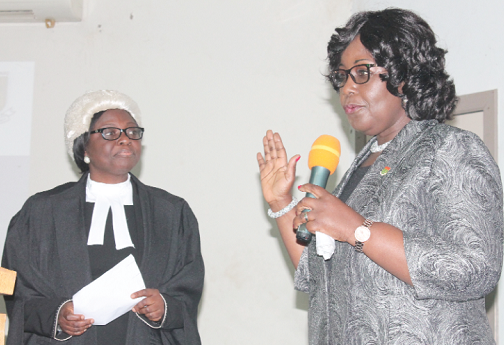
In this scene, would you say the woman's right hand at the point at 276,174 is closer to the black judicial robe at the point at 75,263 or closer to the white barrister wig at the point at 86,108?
the black judicial robe at the point at 75,263

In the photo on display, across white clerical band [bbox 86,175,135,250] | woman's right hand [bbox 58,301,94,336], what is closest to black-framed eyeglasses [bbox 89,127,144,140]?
white clerical band [bbox 86,175,135,250]

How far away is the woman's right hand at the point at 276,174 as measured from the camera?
1.90 m

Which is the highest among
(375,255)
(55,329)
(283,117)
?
(283,117)

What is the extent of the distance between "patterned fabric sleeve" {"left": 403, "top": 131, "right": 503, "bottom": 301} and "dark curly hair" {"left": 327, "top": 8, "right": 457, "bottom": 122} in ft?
0.86

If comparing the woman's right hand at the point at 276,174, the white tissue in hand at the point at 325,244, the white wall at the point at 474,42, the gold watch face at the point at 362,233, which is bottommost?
the white tissue in hand at the point at 325,244

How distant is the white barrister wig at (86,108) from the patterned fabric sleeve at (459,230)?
1918 mm

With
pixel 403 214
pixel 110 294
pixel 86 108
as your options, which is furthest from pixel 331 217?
pixel 86 108

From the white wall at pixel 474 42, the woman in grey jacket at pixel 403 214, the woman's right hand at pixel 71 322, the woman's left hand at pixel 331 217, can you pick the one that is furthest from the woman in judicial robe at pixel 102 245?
the white wall at pixel 474 42

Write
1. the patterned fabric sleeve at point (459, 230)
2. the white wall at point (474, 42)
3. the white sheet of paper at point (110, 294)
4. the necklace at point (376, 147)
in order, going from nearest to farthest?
the patterned fabric sleeve at point (459, 230), the necklace at point (376, 147), the white sheet of paper at point (110, 294), the white wall at point (474, 42)

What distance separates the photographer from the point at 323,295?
5.55 feet

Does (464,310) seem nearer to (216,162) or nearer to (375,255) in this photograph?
(375,255)

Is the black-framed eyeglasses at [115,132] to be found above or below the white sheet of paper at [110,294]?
above

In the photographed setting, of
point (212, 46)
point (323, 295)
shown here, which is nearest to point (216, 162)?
→ point (212, 46)

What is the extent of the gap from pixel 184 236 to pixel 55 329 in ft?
2.47
